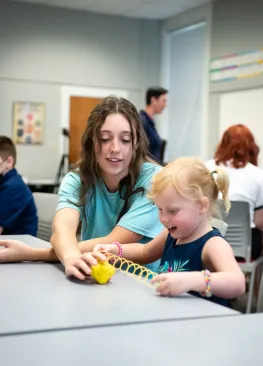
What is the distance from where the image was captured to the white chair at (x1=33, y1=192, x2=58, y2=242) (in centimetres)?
296

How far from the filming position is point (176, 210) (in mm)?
1494

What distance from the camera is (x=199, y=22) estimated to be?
7.24 metres

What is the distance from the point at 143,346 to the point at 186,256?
0.68 m

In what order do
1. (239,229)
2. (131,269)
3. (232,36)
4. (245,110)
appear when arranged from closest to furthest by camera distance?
(131,269) → (239,229) → (245,110) → (232,36)

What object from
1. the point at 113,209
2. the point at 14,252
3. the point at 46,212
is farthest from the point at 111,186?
the point at 46,212

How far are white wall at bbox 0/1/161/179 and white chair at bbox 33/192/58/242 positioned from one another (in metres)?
4.29

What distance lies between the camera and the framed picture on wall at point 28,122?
7.29 meters

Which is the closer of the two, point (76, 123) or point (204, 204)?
point (204, 204)

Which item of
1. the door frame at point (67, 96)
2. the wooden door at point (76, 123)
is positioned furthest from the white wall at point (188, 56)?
the wooden door at point (76, 123)

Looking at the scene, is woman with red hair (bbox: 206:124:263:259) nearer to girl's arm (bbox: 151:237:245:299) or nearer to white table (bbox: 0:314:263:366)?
girl's arm (bbox: 151:237:245:299)

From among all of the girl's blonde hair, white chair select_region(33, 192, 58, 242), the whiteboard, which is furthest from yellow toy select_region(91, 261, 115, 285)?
the whiteboard

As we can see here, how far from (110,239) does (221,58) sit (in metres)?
5.40

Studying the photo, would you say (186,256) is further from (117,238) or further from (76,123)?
(76,123)

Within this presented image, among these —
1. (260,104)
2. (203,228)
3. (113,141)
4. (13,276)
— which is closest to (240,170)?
(113,141)
